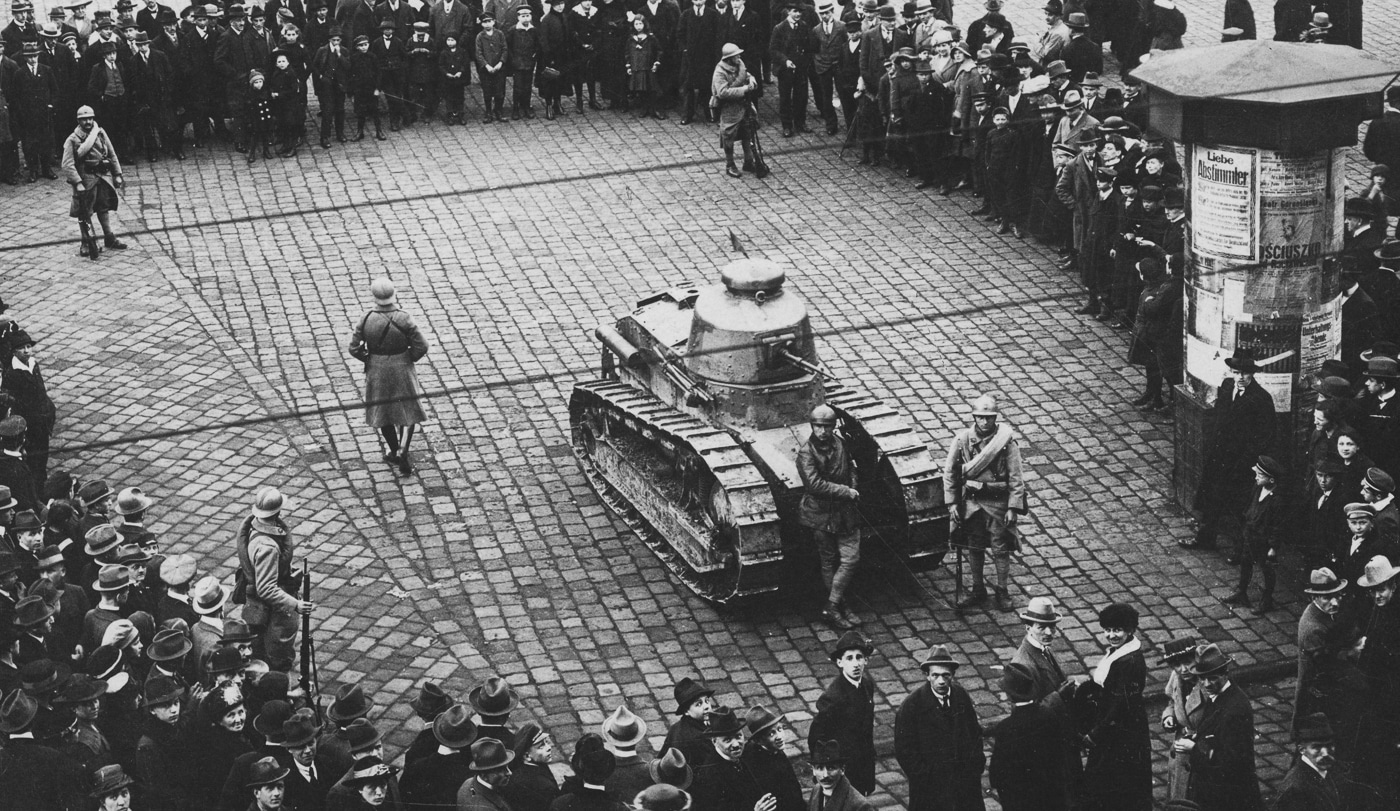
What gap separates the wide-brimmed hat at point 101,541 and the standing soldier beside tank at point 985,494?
6.14 metres

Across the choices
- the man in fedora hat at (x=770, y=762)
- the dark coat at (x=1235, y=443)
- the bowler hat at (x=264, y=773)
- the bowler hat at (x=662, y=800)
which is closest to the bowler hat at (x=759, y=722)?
the man in fedora hat at (x=770, y=762)

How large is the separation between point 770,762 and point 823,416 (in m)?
3.79

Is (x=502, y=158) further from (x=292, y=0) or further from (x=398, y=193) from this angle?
(x=292, y=0)

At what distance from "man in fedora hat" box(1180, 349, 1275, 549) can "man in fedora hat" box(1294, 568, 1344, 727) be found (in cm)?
250

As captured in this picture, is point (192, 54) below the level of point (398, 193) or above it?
above

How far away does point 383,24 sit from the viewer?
26328mm

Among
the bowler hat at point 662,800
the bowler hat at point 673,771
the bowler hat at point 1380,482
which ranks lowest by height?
the bowler hat at point 673,771

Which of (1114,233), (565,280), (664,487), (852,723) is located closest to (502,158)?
(565,280)

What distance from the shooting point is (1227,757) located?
11.0 metres

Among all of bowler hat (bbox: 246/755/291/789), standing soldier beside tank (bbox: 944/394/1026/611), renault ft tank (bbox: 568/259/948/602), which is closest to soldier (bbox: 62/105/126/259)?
renault ft tank (bbox: 568/259/948/602)

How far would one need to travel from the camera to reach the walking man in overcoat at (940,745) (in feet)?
36.6

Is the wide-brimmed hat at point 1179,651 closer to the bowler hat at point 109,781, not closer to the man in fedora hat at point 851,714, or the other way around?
the man in fedora hat at point 851,714

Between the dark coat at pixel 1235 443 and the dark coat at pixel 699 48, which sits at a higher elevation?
the dark coat at pixel 699 48

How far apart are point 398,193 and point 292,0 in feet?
16.9
